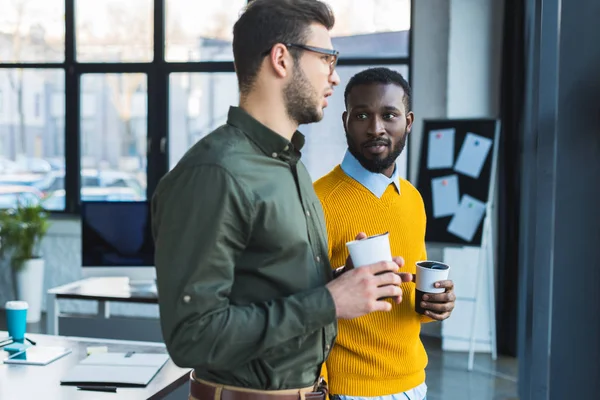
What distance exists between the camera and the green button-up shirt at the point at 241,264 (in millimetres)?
1104

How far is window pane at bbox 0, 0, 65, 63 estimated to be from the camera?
6188 millimetres

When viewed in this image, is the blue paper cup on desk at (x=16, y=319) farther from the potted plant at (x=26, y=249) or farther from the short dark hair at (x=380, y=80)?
the potted plant at (x=26, y=249)

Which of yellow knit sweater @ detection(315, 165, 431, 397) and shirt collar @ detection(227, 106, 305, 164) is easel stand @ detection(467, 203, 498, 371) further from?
shirt collar @ detection(227, 106, 305, 164)

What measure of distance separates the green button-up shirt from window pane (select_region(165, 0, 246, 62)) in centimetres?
484

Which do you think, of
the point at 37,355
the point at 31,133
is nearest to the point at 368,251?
the point at 37,355

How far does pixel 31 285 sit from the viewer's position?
5789mm

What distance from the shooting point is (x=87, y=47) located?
20.1 feet

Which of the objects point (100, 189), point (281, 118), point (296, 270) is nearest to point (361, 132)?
point (281, 118)

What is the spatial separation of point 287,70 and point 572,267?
97 centimetres

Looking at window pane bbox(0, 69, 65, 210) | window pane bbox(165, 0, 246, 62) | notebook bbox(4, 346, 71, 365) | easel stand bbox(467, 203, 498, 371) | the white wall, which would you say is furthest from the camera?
window pane bbox(0, 69, 65, 210)

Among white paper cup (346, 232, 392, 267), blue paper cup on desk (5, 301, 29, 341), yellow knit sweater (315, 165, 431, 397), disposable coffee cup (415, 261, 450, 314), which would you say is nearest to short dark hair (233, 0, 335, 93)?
white paper cup (346, 232, 392, 267)

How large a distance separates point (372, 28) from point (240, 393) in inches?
186

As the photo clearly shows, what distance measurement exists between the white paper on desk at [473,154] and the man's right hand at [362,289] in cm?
371

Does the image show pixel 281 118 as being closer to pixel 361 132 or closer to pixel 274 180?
pixel 274 180
